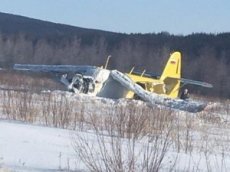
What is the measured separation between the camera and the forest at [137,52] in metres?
107

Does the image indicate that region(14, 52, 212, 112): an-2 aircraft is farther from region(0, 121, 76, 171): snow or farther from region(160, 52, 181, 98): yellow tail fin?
region(0, 121, 76, 171): snow

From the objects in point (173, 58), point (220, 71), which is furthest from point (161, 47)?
point (173, 58)

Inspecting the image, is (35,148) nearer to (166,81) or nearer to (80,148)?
(80,148)

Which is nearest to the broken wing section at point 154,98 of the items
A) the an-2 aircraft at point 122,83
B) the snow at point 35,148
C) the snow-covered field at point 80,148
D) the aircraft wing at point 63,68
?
the an-2 aircraft at point 122,83

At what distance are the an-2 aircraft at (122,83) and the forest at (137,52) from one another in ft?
167

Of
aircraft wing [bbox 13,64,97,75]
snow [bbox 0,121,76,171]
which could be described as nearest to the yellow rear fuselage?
aircraft wing [bbox 13,64,97,75]

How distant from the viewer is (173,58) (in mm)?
44062

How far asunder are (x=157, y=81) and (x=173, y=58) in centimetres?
408

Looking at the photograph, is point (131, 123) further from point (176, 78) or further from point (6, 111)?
point (176, 78)

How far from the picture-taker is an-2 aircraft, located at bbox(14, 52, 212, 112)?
34.7 meters

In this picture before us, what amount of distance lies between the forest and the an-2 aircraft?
167ft

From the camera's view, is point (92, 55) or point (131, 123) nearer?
point (131, 123)

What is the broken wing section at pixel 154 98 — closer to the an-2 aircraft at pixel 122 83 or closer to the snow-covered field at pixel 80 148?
the an-2 aircraft at pixel 122 83

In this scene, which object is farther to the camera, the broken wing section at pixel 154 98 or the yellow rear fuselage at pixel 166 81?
the yellow rear fuselage at pixel 166 81
